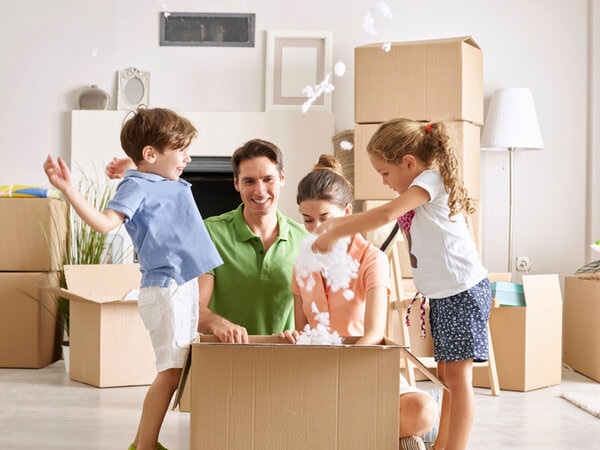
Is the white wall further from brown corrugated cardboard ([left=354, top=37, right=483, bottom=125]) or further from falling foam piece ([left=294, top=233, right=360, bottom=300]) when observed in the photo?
falling foam piece ([left=294, top=233, right=360, bottom=300])

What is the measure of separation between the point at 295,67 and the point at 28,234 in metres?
1.58

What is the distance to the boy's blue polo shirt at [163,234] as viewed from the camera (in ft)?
5.48

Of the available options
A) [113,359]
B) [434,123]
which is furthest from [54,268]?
[434,123]

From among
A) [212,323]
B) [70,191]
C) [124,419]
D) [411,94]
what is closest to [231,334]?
[212,323]

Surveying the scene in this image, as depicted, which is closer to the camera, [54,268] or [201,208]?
[54,268]

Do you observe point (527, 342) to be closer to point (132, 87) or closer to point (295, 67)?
point (295, 67)

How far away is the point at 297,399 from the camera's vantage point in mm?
1246

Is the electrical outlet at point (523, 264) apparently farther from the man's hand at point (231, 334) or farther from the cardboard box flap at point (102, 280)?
the man's hand at point (231, 334)

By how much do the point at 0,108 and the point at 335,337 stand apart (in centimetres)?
328

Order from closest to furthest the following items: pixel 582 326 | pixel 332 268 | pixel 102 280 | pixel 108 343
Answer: pixel 332 268
pixel 108 343
pixel 102 280
pixel 582 326

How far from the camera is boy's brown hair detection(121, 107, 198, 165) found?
1.76 m

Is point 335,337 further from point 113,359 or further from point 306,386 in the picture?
point 113,359

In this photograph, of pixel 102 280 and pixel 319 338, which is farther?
pixel 102 280

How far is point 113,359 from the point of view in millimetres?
3199
